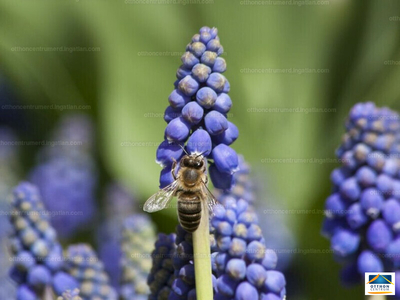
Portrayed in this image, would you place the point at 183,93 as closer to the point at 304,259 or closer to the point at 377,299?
the point at 377,299

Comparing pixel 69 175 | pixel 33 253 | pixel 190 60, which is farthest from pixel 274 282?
pixel 69 175

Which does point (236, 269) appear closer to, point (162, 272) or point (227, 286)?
point (227, 286)

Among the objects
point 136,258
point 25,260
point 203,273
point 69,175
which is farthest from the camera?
point 69,175

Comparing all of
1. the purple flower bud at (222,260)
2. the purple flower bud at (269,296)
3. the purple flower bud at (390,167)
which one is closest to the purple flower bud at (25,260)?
the purple flower bud at (222,260)

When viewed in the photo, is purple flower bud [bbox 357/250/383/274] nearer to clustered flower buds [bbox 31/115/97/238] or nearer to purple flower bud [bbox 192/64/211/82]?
purple flower bud [bbox 192/64/211/82]

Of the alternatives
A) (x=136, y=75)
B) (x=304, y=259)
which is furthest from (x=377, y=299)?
(x=136, y=75)

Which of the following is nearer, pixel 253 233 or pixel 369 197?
pixel 253 233

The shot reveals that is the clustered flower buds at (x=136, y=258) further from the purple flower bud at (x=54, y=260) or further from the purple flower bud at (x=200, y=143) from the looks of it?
the purple flower bud at (x=200, y=143)

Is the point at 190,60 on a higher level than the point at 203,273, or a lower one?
higher
